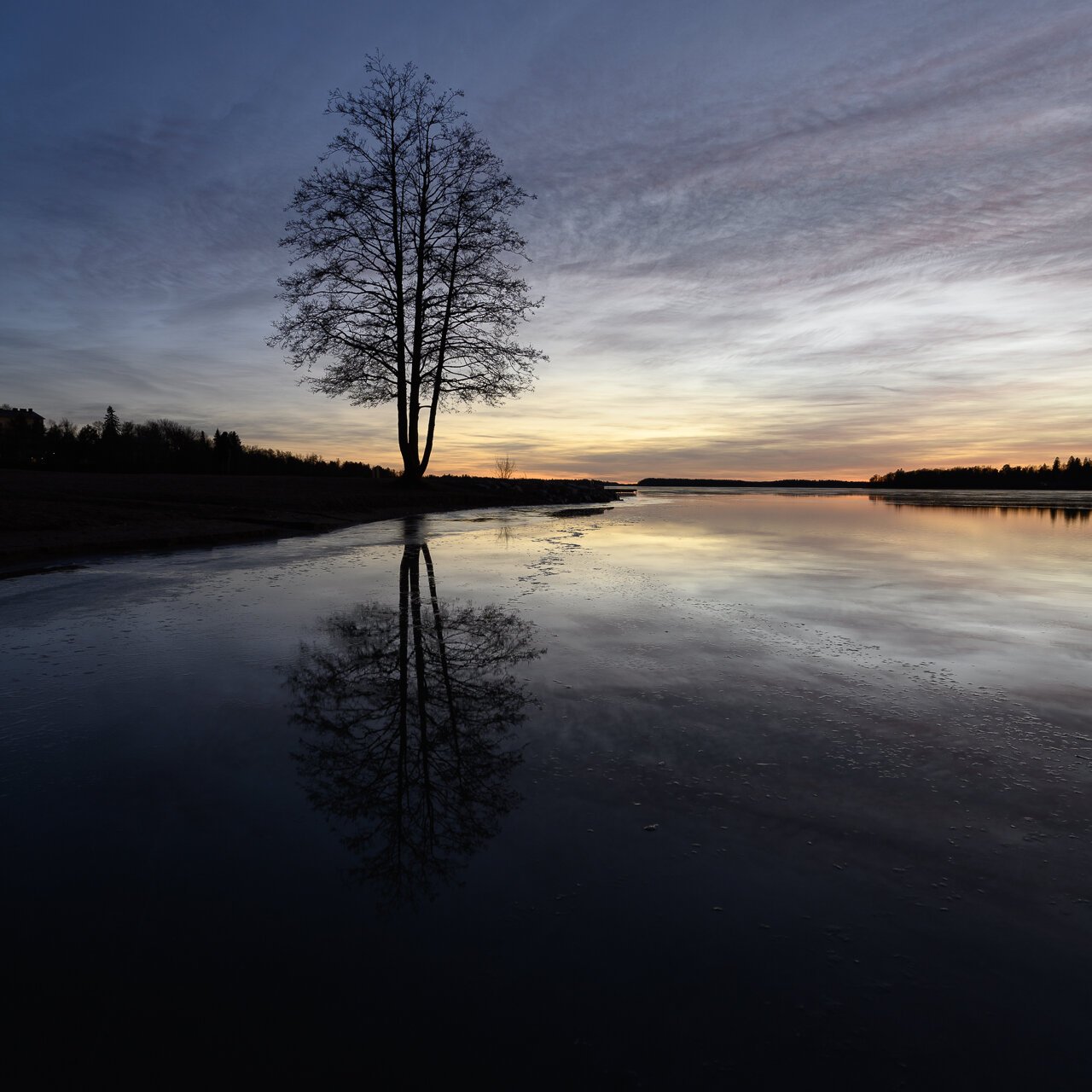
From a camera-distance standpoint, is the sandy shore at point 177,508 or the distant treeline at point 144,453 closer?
the sandy shore at point 177,508

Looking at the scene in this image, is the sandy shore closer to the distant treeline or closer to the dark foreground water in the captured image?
the dark foreground water

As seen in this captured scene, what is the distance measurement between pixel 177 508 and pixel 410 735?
1456cm

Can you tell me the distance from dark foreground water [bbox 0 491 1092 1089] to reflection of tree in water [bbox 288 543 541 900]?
2 centimetres

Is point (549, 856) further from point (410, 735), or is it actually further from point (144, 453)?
point (144, 453)

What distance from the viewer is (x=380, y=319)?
75.8 feet

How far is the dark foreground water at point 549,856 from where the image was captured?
1.73m

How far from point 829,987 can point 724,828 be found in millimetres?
819

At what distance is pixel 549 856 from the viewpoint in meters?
2.49

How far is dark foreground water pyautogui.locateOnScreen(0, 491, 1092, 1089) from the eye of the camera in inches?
68.1

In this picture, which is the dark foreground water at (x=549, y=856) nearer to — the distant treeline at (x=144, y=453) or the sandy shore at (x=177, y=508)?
the sandy shore at (x=177, y=508)

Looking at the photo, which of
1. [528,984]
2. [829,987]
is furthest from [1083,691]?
[528,984]

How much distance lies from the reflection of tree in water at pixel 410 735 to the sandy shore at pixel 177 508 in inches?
260

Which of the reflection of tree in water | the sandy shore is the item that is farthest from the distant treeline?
the reflection of tree in water

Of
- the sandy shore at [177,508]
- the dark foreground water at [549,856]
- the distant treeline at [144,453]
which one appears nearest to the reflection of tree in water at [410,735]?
the dark foreground water at [549,856]
